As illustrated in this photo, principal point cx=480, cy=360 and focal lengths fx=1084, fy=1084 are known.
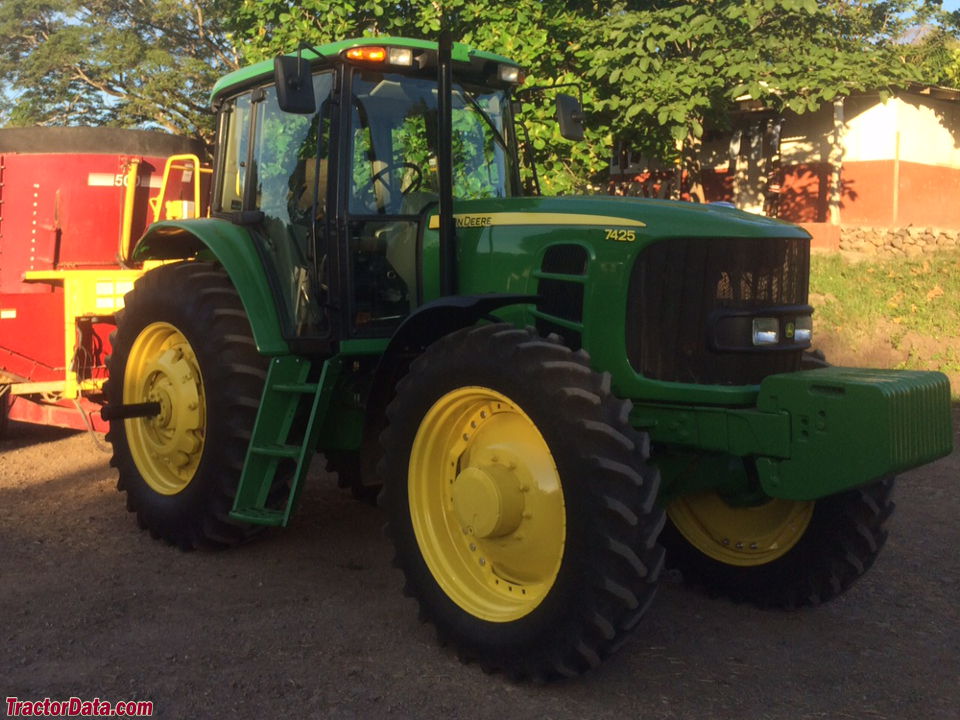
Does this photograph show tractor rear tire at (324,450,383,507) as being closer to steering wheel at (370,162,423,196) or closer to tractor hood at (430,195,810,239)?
steering wheel at (370,162,423,196)

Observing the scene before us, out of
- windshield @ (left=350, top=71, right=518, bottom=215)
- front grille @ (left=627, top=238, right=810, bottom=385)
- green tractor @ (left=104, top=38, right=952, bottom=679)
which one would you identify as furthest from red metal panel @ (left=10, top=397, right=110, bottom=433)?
front grille @ (left=627, top=238, right=810, bottom=385)

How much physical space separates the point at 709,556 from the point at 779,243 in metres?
1.49

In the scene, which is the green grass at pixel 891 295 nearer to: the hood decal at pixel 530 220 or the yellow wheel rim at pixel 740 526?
the yellow wheel rim at pixel 740 526

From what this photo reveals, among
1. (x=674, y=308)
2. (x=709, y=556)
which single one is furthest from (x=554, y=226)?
(x=709, y=556)

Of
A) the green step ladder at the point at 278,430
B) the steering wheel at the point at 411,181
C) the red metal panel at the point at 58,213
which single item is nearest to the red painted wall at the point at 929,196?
the red metal panel at the point at 58,213

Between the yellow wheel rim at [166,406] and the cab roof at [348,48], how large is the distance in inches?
52.3

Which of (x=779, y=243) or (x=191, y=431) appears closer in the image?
(x=779, y=243)

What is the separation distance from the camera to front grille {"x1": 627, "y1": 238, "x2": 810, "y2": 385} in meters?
4.18

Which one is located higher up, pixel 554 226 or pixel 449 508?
pixel 554 226

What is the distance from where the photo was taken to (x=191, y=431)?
565 centimetres

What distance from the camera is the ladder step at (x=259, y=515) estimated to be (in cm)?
A: 486

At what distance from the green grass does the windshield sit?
8154 mm

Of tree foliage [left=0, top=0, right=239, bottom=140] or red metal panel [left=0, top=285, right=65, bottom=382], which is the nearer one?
red metal panel [left=0, top=285, right=65, bottom=382]

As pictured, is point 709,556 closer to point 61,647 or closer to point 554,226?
point 554,226
